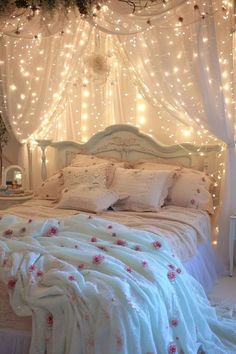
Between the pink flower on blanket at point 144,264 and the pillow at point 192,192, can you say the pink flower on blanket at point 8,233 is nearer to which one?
the pink flower on blanket at point 144,264

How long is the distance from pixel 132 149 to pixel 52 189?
86 centimetres

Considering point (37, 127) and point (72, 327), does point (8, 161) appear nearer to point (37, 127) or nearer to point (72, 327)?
point (37, 127)

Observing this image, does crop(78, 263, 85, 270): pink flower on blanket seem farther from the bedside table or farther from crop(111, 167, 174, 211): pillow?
the bedside table

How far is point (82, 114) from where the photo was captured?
4.18m

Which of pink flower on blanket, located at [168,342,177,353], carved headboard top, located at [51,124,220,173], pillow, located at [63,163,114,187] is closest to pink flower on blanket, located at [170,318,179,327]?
pink flower on blanket, located at [168,342,177,353]

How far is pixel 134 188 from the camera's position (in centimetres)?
333

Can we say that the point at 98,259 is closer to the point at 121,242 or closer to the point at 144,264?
the point at 144,264

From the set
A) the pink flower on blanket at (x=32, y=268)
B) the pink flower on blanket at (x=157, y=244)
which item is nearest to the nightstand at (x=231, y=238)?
the pink flower on blanket at (x=157, y=244)

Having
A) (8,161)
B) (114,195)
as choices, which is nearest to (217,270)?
(114,195)

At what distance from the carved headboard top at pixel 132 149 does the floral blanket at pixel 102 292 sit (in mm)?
1463

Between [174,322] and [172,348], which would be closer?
[172,348]

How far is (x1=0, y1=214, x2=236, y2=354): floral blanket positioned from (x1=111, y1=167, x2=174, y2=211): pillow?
86 centimetres

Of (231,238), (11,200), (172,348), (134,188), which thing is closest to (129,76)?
(134,188)

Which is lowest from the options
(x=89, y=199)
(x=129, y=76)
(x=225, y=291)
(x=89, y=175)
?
(x=225, y=291)
